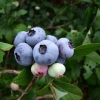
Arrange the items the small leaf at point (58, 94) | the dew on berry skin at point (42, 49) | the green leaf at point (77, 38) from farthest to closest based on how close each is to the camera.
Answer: the green leaf at point (77, 38) < the small leaf at point (58, 94) < the dew on berry skin at point (42, 49)

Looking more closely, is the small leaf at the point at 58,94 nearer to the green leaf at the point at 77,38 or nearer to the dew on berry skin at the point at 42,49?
the dew on berry skin at the point at 42,49

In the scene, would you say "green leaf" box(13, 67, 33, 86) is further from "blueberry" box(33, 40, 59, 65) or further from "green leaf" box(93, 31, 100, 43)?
"green leaf" box(93, 31, 100, 43)

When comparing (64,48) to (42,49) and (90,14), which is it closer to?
(42,49)


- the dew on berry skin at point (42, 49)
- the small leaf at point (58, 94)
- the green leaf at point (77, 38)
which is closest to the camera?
the dew on berry skin at point (42, 49)

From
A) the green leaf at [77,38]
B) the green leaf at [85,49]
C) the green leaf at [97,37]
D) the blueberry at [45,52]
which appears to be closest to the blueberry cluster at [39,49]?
the blueberry at [45,52]

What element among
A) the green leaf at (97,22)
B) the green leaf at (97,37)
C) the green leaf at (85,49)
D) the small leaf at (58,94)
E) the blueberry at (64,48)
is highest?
the blueberry at (64,48)

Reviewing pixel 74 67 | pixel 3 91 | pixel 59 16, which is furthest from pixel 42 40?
pixel 59 16

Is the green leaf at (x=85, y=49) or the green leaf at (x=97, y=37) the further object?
the green leaf at (x=97, y=37)

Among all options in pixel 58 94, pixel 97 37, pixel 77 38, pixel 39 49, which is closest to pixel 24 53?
pixel 39 49
